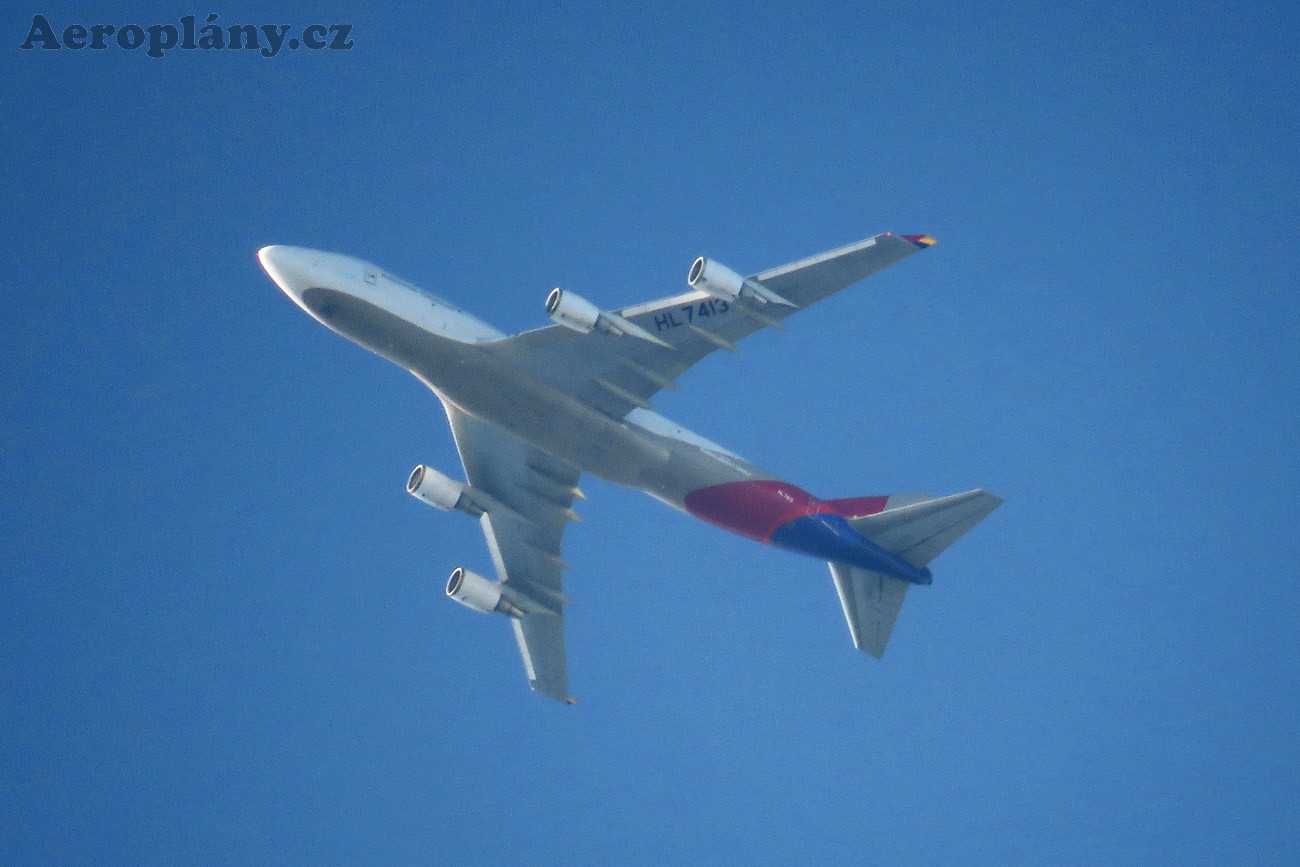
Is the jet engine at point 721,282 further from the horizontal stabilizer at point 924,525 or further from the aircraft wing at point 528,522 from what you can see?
the aircraft wing at point 528,522

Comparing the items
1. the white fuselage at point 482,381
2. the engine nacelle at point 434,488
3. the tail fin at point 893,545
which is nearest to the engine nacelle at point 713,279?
the white fuselage at point 482,381

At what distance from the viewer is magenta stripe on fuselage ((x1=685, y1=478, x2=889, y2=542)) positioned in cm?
4972

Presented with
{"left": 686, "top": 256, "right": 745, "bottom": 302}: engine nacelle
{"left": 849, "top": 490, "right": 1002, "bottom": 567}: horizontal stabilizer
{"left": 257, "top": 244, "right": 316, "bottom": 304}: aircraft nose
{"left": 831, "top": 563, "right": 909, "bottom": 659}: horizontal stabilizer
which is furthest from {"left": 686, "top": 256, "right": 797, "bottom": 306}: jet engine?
{"left": 257, "top": 244, "right": 316, "bottom": 304}: aircraft nose

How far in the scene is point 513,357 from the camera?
48594 millimetres

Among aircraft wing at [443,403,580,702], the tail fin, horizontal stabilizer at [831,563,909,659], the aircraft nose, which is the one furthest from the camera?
aircraft wing at [443,403,580,702]

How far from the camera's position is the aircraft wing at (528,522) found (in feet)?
182

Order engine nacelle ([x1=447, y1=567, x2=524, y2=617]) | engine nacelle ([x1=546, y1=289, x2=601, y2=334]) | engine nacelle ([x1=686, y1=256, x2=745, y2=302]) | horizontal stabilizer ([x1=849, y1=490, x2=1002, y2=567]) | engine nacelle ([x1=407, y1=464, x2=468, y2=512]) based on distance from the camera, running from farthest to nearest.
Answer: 1. engine nacelle ([x1=447, y1=567, x2=524, y2=617])
2. engine nacelle ([x1=407, y1=464, x2=468, y2=512])
3. horizontal stabilizer ([x1=849, y1=490, x2=1002, y2=567])
4. engine nacelle ([x1=546, y1=289, x2=601, y2=334])
5. engine nacelle ([x1=686, y1=256, x2=745, y2=302])

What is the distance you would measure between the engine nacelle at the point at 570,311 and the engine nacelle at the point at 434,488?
1177cm

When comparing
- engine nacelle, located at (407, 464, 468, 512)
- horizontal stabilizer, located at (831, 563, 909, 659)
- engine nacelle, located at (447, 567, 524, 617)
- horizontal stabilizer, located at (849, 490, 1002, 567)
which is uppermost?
horizontal stabilizer, located at (849, 490, 1002, 567)

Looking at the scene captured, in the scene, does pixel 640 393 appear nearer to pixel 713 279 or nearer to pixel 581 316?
pixel 581 316

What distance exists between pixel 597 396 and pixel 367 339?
8.76 m

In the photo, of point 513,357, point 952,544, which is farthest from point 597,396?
point 952,544

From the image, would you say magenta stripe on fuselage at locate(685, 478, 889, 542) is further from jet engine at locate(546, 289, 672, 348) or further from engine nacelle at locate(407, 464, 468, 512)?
engine nacelle at locate(407, 464, 468, 512)

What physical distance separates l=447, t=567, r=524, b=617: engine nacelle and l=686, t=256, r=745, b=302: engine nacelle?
1934 cm
